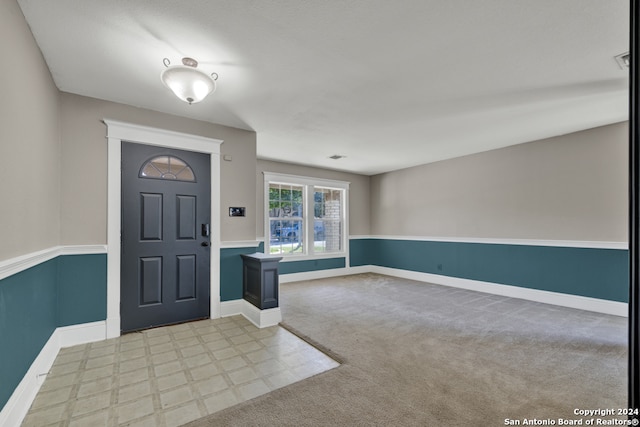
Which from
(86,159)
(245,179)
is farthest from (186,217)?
(86,159)

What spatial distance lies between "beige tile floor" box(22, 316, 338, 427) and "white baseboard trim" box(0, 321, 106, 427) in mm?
61

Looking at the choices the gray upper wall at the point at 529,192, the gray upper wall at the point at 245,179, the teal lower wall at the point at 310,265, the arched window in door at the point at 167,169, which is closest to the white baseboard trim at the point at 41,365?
the gray upper wall at the point at 245,179

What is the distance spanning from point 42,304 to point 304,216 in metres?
4.50

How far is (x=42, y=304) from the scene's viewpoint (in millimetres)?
2307

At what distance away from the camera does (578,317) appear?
364 cm

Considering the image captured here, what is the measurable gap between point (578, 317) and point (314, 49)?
4.45 m

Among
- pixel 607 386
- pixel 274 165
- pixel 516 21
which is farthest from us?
pixel 274 165

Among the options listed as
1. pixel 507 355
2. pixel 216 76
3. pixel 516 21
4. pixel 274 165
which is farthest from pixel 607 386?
pixel 274 165

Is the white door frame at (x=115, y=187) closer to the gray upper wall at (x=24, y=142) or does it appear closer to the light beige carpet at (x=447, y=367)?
the gray upper wall at (x=24, y=142)

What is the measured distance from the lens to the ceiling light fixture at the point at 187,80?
7.18 ft

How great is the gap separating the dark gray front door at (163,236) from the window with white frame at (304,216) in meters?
2.21

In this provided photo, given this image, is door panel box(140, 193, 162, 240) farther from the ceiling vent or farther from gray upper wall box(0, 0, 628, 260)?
the ceiling vent

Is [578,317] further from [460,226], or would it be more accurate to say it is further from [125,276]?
[125,276]

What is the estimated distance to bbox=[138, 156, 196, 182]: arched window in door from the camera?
3.29 meters
